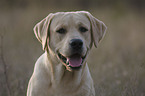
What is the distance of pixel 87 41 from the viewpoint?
3963 millimetres

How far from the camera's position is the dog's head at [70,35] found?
3.73 m

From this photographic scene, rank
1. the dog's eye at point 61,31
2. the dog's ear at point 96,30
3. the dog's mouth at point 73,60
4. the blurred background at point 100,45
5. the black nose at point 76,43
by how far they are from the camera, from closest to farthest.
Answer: the black nose at point 76,43 < the dog's mouth at point 73,60 < the dog's eye at point 61,31 < the dog's ear at point 96,30 < the blurred background at point 100,45

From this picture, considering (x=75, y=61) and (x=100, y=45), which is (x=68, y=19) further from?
(x=100, y=45)

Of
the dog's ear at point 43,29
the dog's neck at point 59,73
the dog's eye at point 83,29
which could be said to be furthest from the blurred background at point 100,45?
the dog's eye at point 83,29

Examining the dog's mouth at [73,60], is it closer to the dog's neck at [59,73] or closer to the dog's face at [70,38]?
the dog's face at [70,38]

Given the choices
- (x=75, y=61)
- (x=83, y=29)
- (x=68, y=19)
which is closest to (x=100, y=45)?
(x=83, y=29)

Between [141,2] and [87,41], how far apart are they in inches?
442

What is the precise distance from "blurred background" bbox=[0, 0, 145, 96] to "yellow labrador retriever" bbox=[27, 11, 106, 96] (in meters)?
0.63

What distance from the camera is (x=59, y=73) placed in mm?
3961

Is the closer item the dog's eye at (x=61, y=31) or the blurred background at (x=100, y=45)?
the dog's eye at (x=61, y=31)

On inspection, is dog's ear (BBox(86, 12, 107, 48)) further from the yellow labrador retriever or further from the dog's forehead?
the dog's forehead

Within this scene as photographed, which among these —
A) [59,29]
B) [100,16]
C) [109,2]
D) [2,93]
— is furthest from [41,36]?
[109,2]

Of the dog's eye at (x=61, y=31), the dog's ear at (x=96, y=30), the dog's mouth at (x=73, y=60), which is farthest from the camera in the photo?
the dog's ear at (x=96, y=30)

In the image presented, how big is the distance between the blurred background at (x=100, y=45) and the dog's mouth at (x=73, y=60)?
0.86 meters
